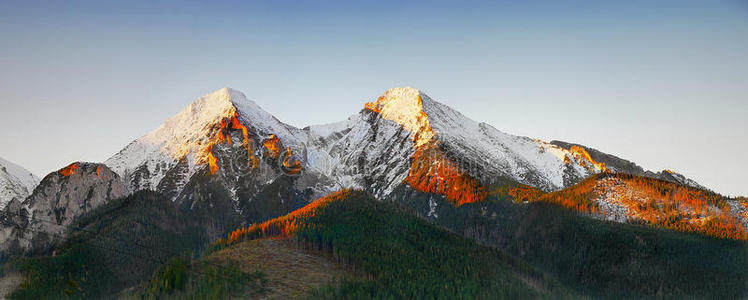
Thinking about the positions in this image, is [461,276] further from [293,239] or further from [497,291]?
[293,239]

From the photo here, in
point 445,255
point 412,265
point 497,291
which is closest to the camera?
point 497,291

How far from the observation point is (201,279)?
135250 millimetres

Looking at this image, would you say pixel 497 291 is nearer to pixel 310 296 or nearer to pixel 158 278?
pixel 310 296

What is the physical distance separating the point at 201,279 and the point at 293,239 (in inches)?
1748

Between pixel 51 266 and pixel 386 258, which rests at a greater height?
pixel 386 258

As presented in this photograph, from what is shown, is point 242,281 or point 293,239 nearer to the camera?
point 242,281

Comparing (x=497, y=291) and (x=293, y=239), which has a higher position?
(x=293, y=239)

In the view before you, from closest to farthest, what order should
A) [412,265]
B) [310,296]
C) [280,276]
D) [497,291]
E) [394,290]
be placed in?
[310,296], [280,276], [394,290], [497,291], [412,265]

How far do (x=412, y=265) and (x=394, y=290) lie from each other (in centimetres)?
2632

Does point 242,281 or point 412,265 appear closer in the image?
point 242,281

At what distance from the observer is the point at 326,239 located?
18038cm

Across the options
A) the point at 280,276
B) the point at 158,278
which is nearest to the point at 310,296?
the point at 280,276

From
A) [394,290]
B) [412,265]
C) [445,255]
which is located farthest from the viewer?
[445,255]

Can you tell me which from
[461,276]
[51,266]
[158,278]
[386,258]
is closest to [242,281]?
[158,278]
